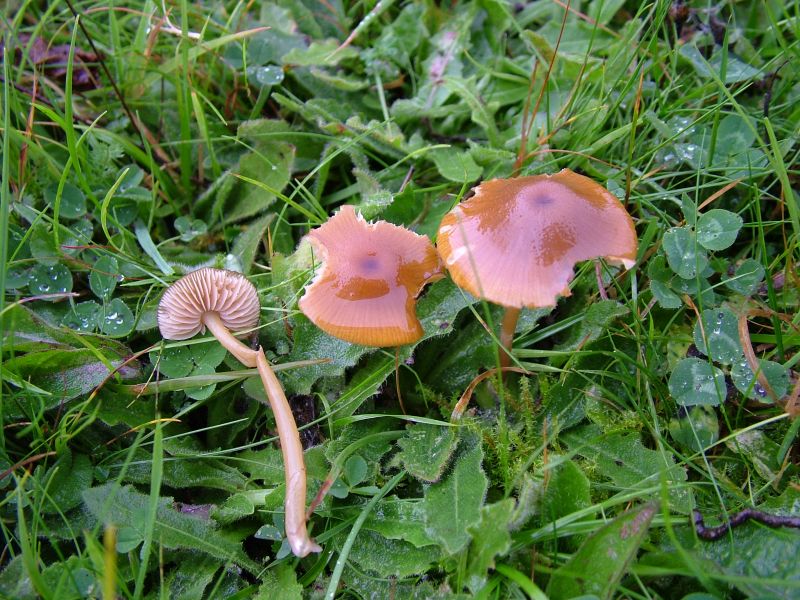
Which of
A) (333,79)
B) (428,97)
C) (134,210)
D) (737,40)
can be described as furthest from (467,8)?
(134,210)

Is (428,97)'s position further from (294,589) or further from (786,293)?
(294,589)

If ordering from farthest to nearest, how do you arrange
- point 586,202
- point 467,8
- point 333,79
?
1. point 467,8
2. point 333,79
3. point 586,202

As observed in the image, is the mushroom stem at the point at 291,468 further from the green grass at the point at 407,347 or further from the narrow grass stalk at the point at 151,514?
the narrow grass stalk at the point at 151,514

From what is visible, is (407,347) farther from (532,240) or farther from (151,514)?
(151,514)

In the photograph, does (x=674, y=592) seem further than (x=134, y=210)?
No

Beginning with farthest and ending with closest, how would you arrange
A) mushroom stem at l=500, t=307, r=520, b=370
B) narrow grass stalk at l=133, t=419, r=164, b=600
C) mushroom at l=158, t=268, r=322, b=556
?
mushroom stem at l=500, t=307, r=520, b=370
mushroom at l=158, t=268, r=322, b=556
narrow grass stalk at l=133, t=419, r=164, b=600

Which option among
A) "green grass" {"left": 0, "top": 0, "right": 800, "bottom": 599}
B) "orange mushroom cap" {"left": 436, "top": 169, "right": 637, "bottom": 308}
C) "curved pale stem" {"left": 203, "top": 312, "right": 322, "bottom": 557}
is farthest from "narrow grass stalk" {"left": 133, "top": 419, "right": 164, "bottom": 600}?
"orange mushroom cap" {"left": 436, "top": 169, "right": 637, "bottom": 308}

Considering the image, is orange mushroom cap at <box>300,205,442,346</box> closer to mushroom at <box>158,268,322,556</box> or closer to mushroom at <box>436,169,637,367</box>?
mushroom at <box>436,169,637,367</box>
